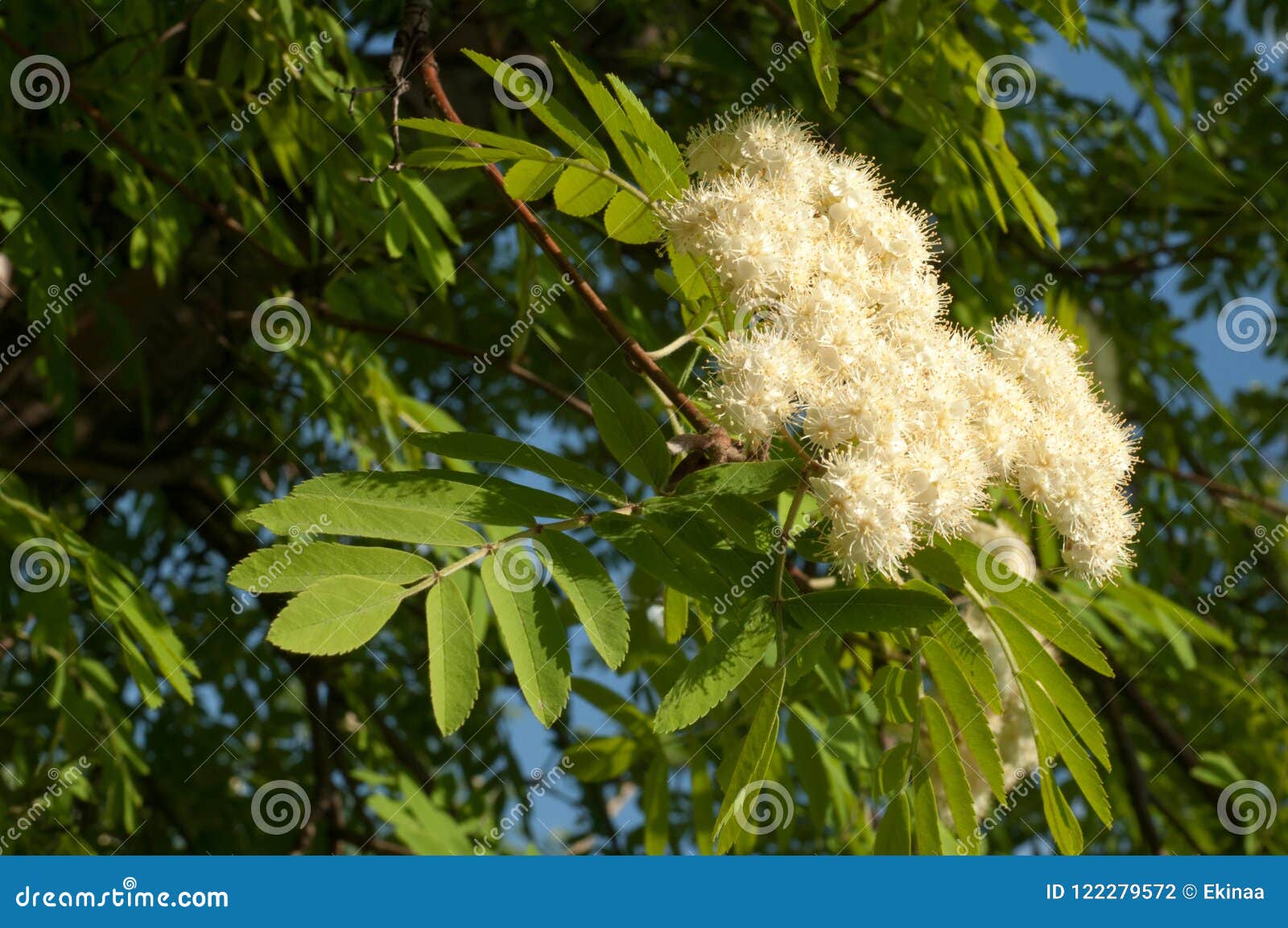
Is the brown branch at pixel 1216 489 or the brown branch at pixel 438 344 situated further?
the brown branch at pixel 1216 489

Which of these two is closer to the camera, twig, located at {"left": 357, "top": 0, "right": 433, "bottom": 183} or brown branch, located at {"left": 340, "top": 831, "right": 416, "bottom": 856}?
twig, located at {"left": 357, "top": 0, "right": 433, "bottom": 183}

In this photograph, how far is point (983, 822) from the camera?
2918mm

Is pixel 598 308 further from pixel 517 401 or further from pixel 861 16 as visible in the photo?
pixel 517 401

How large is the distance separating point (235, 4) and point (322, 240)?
563 millimetres

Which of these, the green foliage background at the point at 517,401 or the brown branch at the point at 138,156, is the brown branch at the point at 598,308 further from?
the brown branch at the point at 138,156

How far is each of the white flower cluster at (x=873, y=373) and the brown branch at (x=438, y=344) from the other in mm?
701

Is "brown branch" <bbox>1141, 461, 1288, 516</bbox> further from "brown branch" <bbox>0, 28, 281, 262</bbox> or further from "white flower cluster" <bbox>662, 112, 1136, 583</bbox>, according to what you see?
"brown branch" <bbox>0, 28, 281, 262</bbox>

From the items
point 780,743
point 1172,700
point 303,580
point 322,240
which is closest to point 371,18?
point 322,240

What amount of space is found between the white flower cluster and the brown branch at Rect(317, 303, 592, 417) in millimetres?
701

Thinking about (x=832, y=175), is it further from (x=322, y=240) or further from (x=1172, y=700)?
(x=1172, y=700)

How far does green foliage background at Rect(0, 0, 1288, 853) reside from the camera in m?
1.92

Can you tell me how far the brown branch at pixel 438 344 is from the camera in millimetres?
2553

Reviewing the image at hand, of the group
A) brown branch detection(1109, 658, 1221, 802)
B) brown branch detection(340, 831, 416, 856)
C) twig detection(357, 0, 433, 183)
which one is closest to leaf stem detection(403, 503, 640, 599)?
twig detection(357, 0, 433, 183)

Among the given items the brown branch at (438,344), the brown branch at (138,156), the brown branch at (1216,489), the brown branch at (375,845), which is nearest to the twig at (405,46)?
the brown branch at (438,344)
